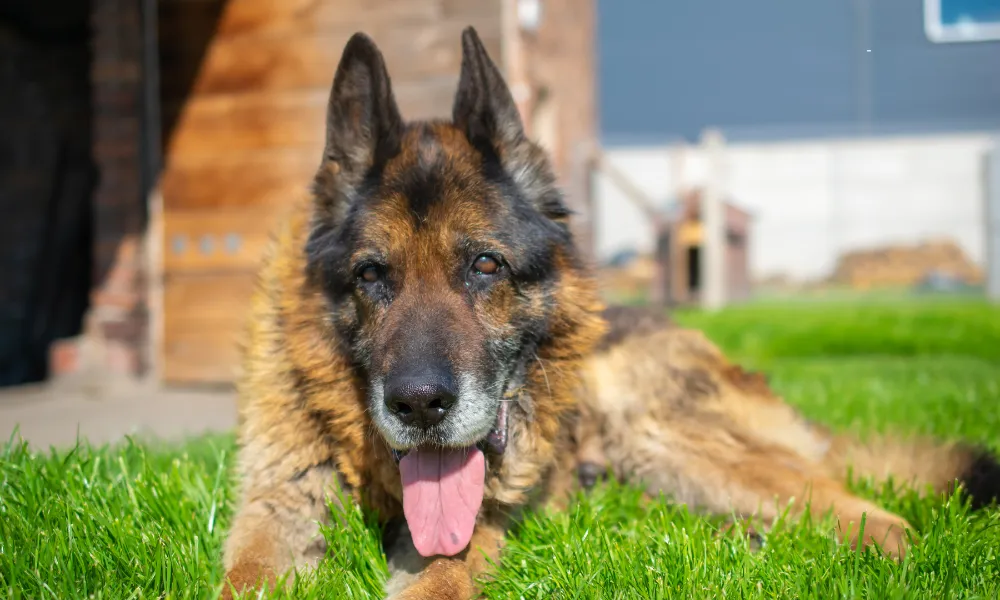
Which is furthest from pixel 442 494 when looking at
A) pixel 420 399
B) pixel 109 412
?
pixel 109 412

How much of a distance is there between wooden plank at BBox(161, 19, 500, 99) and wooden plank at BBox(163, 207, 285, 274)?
998 mm

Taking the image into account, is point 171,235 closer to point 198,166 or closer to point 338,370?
point 198,166

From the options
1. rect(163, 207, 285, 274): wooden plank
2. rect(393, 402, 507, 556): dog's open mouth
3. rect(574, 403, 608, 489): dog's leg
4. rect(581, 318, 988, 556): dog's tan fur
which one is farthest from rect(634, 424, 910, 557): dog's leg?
rect(163, 207, 285, 274): wooden plank

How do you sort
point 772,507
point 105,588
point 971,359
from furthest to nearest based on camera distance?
point 971,359
point 772,507
point 105,588

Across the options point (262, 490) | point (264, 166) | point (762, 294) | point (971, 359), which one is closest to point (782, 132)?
point (762, 294)

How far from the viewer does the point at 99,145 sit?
21.5 ft

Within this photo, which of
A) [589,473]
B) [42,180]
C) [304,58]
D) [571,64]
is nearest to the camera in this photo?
[589,473]

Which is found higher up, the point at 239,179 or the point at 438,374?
the point at 239,179

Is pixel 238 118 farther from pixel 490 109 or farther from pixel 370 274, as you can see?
pixel 370 274

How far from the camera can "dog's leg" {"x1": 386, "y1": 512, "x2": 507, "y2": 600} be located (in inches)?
91.3

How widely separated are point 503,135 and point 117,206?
484cm

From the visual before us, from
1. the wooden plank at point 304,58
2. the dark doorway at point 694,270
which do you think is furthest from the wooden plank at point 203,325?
the dark doorway at point 694,270

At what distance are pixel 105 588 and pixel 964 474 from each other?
9.68 feet

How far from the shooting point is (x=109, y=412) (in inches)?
224
